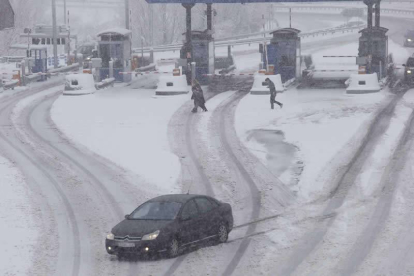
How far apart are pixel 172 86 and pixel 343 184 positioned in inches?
811

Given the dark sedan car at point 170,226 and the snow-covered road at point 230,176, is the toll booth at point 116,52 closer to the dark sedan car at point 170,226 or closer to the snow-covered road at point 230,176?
the snow-covered road at point 230,176

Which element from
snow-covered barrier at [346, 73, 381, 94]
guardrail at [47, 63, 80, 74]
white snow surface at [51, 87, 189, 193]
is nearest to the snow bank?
snow-covered barrier at [346, 73, 381, 94]

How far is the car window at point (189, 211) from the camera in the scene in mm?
19438

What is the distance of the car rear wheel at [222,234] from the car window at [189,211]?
747 mm

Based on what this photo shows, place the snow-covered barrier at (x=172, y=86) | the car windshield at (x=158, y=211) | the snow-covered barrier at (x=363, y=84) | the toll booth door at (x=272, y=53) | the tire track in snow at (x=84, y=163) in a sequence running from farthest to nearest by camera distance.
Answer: the toll booth door at (x=272, y=53), the snow-covered barrier at (x=172, y=86), the snow-covered barrier at (x=363, y=84), the tire track in snow at (x=84, y=163), the car windshield at (x=158, y=211)

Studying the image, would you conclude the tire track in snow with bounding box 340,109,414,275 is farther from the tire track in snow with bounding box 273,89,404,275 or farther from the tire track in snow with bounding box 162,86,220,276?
the tire track in snow with bounding box 162,86,220,276

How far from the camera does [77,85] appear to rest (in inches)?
1795

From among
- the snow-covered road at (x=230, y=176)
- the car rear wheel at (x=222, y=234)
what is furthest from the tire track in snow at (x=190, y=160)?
the car rear wheel at (x=222, y=234)

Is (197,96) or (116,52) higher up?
(116,52)

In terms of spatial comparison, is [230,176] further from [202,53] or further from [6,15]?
[6,15]

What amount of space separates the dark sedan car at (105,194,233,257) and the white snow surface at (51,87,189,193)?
17.7 feet

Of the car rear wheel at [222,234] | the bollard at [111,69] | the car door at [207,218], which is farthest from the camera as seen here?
the bollard at [111,69]

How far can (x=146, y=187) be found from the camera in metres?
26.0

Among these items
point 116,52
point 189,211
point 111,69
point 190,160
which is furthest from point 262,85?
point 189,211
